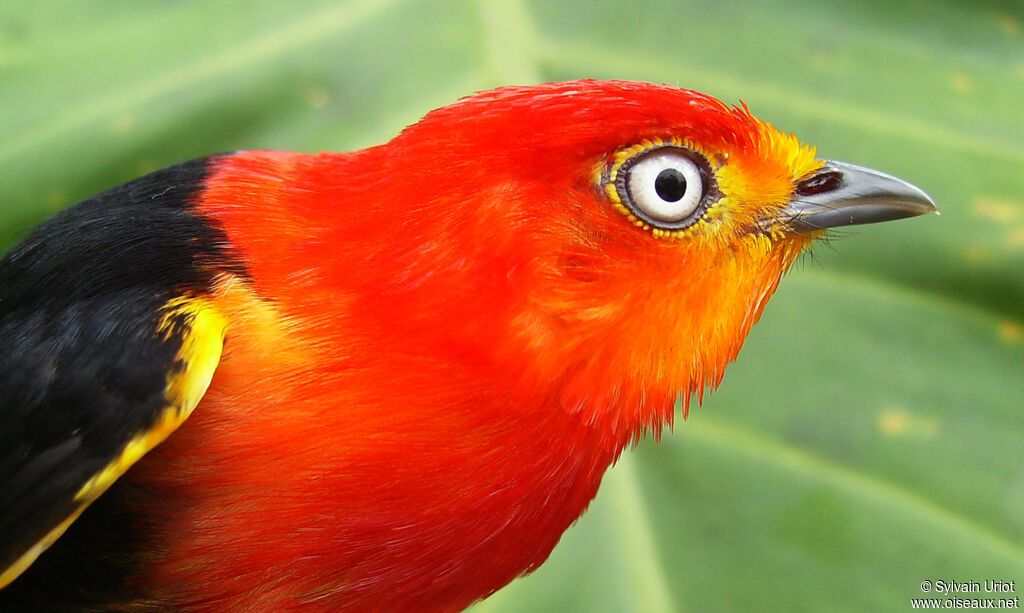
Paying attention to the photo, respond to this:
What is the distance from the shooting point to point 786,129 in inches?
100

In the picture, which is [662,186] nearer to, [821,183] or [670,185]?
[670,185]

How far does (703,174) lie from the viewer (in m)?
1.65

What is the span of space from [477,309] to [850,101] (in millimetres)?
1494

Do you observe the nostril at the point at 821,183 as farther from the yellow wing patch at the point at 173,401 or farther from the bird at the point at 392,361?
the yellow wing patch at the point at 173,401

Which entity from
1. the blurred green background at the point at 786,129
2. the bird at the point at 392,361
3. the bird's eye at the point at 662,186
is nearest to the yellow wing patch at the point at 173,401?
the bird at the point at 392,361

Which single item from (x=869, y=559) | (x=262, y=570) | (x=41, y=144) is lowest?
(x=869, y=559)

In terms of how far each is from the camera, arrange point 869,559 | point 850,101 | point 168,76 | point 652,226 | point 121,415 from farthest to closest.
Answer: point 850,101
point 168,76
point 869,559
point 652,226
point 121,415

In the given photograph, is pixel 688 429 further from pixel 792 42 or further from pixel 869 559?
pixel 792 42

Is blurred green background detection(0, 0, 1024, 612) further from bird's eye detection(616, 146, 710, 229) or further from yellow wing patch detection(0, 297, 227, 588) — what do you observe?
yellow wing patch detection(0, 297, 227, 588)

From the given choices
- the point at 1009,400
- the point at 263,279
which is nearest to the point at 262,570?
the point at 263,279

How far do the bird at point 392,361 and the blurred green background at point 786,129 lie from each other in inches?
27.2

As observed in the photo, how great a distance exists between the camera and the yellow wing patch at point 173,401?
146cm

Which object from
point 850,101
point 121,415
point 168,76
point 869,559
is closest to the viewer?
point 121,415

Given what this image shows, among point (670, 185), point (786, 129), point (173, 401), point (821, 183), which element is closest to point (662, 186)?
point (670, 185)
